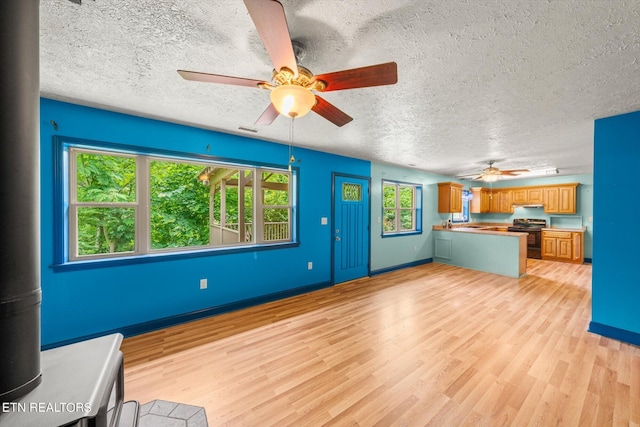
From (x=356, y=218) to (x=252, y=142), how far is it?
95.5 inches

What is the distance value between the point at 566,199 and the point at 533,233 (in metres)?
1.20

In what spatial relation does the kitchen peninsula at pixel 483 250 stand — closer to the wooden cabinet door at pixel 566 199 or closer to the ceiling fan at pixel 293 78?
the wooden cabinet door at pixel 566 199

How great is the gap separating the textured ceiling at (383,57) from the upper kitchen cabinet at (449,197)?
355cm

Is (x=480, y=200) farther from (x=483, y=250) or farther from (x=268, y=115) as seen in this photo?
(x=268, y=115)

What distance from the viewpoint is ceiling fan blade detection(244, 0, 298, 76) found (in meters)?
0.89

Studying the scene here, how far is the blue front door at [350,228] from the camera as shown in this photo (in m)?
4.36

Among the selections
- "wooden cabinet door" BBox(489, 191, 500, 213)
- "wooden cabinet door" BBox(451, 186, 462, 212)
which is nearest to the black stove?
"wooden cabinet door" BBox(489, 191, 500, 213)

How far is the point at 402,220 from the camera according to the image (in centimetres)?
594

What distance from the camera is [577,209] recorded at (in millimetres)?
6348

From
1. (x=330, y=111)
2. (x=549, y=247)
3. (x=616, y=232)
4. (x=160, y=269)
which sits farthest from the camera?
(x=549, y=247)

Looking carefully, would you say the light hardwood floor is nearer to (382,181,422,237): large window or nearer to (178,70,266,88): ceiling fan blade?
(178,70,266,88): ceiling fan blade

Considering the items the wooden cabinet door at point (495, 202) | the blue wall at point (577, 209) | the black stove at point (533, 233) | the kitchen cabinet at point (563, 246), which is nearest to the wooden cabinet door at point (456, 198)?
the blue wall at point (577, 209)

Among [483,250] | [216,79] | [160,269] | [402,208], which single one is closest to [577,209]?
[483,250]

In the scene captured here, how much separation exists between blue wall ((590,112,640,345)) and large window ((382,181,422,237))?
3.20 meters
